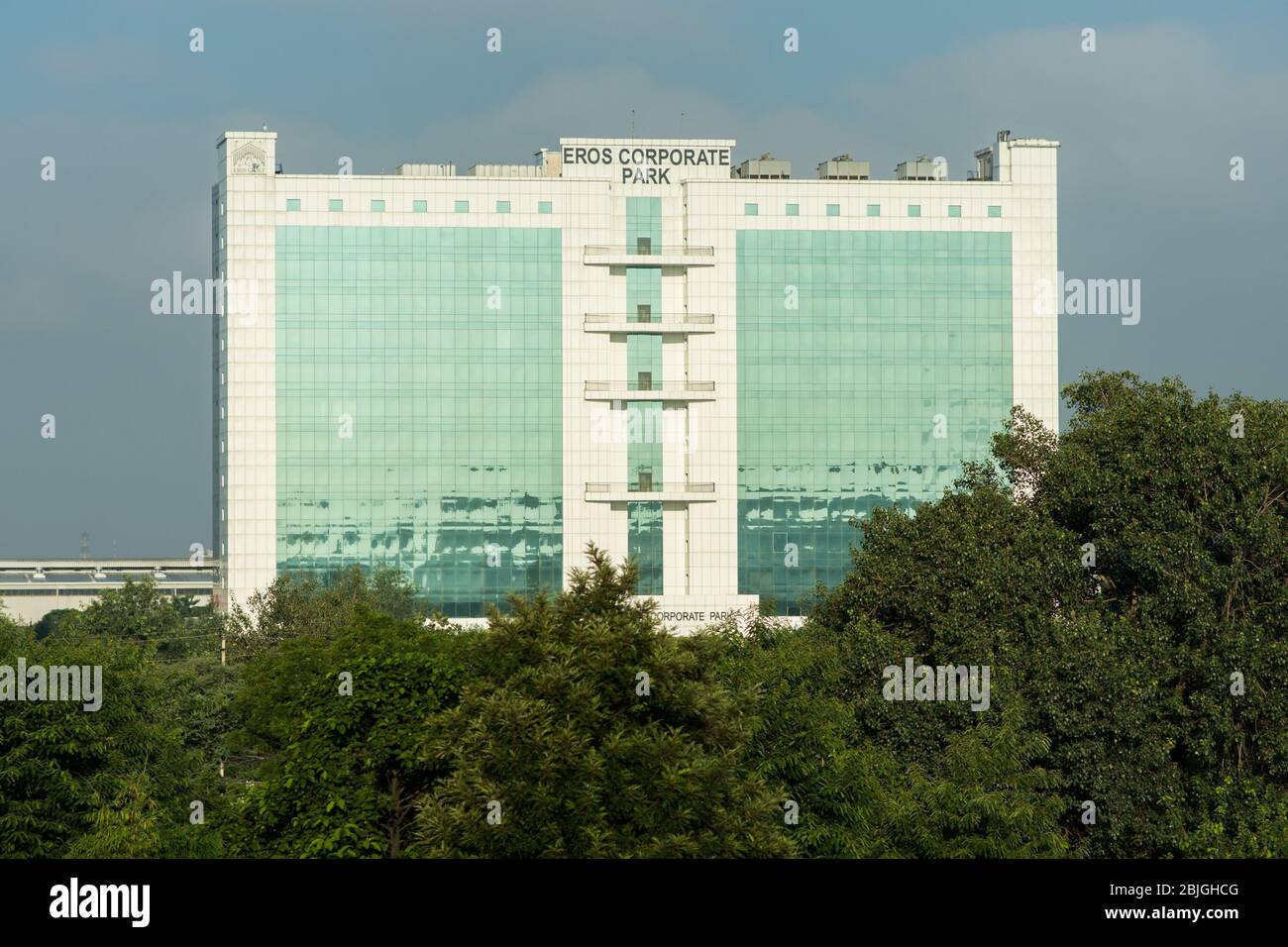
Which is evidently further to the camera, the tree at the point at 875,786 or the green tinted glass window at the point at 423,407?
the green tinted glass window at the point at 423,407

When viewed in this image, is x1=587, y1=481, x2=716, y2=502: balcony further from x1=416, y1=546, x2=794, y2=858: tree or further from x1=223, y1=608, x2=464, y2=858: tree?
x1=416, y1=546, x2=794, y2=858: tree

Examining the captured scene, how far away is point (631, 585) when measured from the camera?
1073 inches

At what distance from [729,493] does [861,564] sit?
5685 cm

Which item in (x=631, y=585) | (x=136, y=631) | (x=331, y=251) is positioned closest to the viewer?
(x=631, y=585)

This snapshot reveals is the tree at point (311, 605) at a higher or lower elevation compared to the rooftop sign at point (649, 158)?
lower

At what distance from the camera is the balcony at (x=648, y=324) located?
107812 millimetres

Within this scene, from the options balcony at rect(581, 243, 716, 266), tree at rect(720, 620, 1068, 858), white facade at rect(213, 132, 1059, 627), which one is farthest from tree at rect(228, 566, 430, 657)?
tree at rect(720, 620, 1068, 858)

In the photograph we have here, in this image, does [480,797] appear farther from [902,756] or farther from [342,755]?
[902,756]

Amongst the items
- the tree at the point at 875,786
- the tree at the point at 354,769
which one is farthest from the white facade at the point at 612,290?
the tree at the point at 354,769

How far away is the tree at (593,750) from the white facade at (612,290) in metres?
79.2

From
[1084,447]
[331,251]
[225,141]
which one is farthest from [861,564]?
[225,141]

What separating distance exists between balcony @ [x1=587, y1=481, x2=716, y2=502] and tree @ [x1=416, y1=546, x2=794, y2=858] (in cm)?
8000

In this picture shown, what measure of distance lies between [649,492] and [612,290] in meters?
13.8

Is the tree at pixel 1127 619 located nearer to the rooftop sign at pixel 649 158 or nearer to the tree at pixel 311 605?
the tree at pixel 311 605
